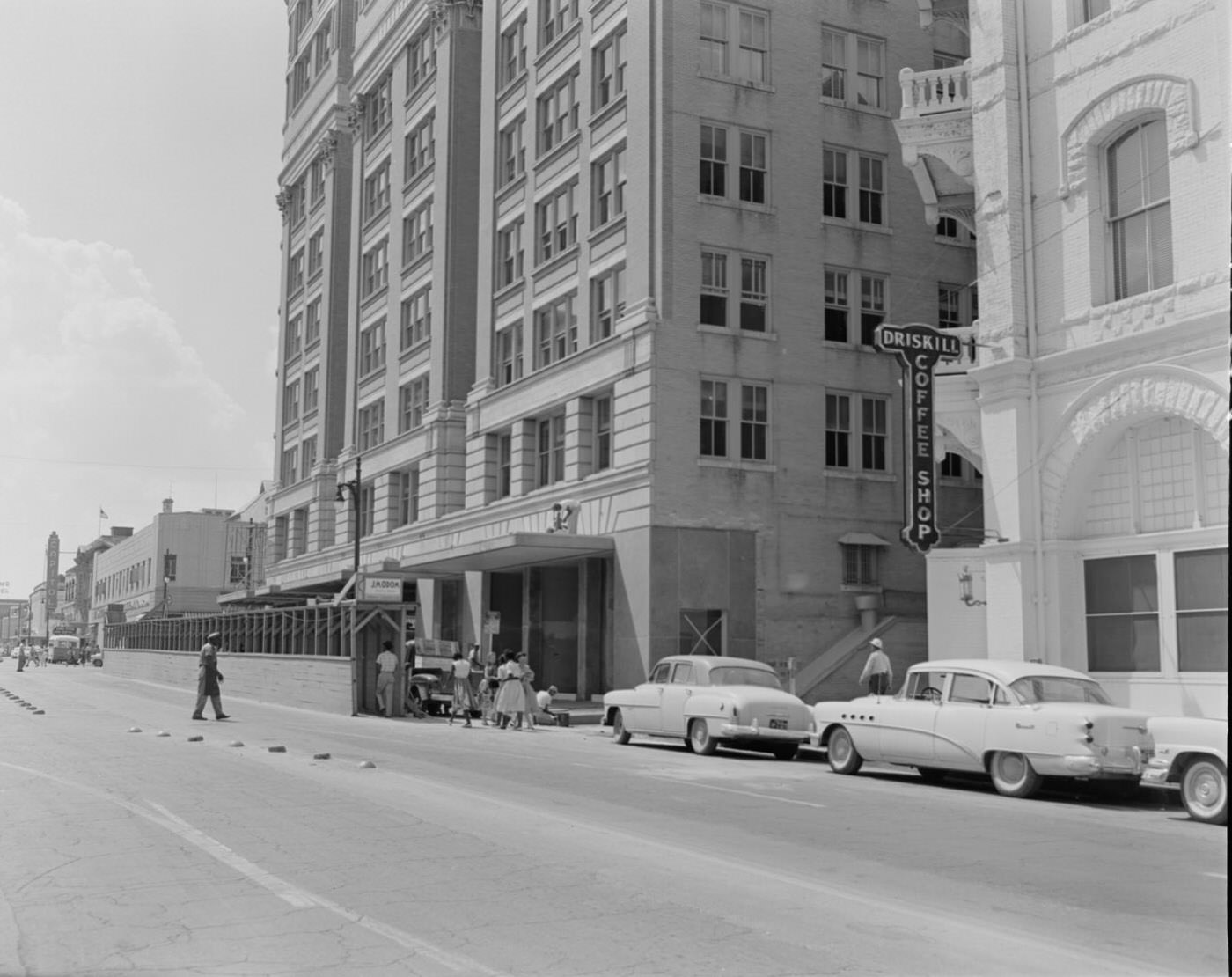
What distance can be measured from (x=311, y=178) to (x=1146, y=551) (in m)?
56.6

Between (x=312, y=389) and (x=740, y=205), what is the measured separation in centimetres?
3722

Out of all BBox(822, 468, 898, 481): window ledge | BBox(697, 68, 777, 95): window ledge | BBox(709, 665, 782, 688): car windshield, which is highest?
BBox(697, 68, 777, 95): window ledge

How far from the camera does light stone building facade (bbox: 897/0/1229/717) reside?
824 inches

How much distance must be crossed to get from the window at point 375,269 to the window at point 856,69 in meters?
25.4

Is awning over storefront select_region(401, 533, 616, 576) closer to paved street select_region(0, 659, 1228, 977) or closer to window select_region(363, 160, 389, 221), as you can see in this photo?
paved street select_region(0, 659, 1228, 977)

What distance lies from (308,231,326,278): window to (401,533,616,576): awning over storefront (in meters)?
29.4

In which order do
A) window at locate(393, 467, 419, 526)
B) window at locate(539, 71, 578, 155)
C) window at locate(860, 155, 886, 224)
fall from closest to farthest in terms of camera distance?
window at locate(860, 155, 886, 224) < window at locate(539, 71, 578, 155) < window at locate(393, 467, 419, 526)

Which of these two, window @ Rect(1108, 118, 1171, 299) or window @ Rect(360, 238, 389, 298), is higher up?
window @ Rect(360, 238, 389, 298)

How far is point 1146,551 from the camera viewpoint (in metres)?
22.2

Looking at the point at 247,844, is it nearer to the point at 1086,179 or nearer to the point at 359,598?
the point at 1086,179

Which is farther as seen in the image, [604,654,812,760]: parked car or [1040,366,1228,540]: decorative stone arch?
[604,654,812,760]: parked car

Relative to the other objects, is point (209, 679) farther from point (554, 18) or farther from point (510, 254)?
point (554, 18)

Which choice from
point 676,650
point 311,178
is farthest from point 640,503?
point 311,178

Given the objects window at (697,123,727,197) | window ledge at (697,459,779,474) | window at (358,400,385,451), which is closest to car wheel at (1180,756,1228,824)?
window ledge at (697,459,779,474)
